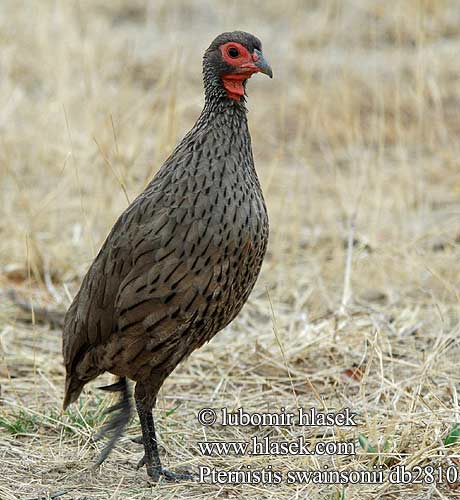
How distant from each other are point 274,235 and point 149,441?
2850mm

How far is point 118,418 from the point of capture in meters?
3.73

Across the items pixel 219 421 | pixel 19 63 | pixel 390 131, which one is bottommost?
pixel 219 421

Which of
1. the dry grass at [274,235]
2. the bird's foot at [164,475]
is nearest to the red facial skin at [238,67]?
the dry grass at [274,235]

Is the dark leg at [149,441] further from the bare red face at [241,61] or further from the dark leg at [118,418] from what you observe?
the bare red face at [241,61]

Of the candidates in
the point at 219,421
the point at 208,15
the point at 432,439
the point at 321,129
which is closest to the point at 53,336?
the point at 219,421

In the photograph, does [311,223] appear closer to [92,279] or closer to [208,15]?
[92,279]

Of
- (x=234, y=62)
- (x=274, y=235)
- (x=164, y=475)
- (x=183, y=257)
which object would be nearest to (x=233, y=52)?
(x=234, y=62)

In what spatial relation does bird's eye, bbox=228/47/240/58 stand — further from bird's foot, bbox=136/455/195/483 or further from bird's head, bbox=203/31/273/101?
bird's foot, bbox=136/455/195/483

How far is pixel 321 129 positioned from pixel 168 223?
4502 mm

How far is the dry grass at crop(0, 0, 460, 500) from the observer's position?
12.3ft

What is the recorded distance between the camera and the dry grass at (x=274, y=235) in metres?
3.75

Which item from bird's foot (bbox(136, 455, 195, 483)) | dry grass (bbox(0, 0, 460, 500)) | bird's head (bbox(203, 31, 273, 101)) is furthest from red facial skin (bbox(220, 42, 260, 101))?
bird's foot (bbox(136, 455, 195, 483))

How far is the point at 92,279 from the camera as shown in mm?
3648

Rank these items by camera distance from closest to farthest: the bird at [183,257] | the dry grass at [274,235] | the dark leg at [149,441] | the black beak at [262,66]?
the bird at [183,257], the black beak at [262,66], the dark leg at [149,441], the dry grass at [274,235]
